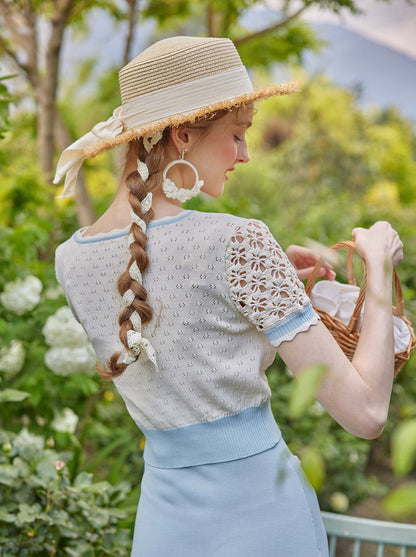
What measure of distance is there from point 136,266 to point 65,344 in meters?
1.37

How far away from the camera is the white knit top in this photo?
41.4 inches

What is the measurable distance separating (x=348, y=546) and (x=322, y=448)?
59 cm

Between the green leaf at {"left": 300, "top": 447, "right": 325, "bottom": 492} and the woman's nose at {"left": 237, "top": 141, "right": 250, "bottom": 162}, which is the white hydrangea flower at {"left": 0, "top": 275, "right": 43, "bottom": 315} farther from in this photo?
the green leaf at {"left": 300, "top": 447, "right": 325, "bottom": 492}

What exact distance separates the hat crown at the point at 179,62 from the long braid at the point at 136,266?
13 centimetres

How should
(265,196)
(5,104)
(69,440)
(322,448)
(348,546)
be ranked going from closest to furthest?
(5,104) < (69,440) < (322,448) < (348,546) < (265,196)

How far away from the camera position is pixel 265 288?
1.05m

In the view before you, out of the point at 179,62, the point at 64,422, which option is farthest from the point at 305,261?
the point at 64,422

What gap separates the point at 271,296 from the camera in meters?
1.05

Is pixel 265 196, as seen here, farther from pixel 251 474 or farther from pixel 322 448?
pixel 251 474

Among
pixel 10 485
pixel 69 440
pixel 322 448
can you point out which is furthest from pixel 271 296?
pixel 322 448

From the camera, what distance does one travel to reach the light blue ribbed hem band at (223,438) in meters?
1.17

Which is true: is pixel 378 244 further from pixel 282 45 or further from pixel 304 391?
pixel 282 45

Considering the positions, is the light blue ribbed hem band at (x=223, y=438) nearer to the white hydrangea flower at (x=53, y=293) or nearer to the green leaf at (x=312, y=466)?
the green leaf at (x=312, y=466)

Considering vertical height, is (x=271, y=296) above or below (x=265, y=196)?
above
